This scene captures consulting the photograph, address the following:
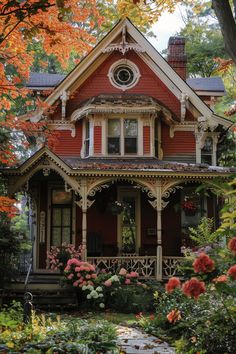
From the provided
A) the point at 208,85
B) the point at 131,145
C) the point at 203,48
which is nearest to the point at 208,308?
the point at 131,145

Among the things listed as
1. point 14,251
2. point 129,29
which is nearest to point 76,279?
point 14,251

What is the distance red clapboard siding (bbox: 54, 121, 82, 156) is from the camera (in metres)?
19.9

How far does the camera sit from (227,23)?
21.2 feet

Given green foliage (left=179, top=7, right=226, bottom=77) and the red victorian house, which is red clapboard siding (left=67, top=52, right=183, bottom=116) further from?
green foliage (left=179, top=7, right=226, bottom=77)

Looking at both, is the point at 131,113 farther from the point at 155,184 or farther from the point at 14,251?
the point at 14,251

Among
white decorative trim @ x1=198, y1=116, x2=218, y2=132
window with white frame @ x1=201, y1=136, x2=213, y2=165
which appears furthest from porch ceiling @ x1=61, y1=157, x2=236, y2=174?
window with white frame @ x1=201, y1=136, x2=213, y2=165

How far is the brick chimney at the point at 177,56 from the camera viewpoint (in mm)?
22547

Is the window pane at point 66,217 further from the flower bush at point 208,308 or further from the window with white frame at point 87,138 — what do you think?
the flower bush at point 208,308

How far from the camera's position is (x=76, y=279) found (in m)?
14.5

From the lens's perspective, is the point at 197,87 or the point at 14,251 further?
the point at 197,87

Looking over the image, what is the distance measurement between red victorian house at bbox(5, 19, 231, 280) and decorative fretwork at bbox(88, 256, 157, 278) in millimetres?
218

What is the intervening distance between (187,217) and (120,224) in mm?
2690

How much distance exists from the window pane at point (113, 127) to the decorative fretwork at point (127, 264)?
507 cm

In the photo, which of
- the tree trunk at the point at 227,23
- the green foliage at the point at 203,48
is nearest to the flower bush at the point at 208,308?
the tree trunk at the point at 227,23
